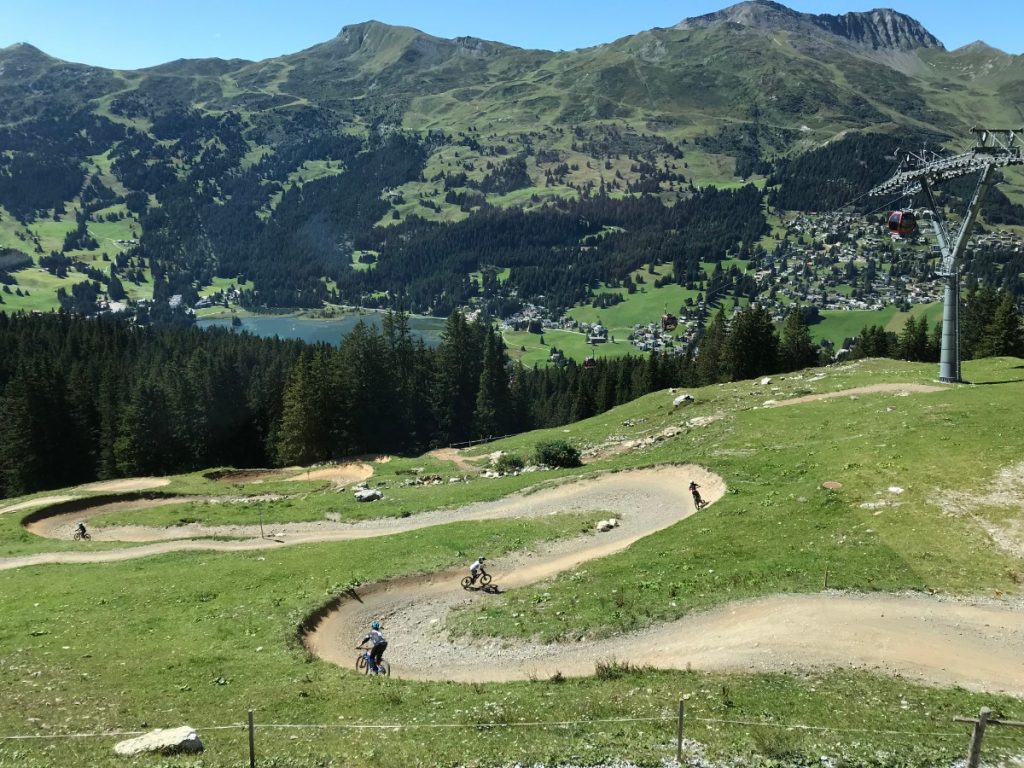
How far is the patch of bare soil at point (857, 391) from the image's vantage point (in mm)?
57531

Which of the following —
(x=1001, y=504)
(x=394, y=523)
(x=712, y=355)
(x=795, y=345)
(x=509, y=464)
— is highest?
(x=795, y=345)

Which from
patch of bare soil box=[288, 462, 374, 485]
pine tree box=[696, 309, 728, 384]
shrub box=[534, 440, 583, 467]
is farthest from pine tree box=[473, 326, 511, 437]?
shrub box=[534, 440, 583, 467]

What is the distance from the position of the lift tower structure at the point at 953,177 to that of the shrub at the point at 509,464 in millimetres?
40223

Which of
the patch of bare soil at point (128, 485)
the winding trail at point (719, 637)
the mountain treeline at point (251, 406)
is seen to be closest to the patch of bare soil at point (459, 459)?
the mountain treeline at point (251, 406)

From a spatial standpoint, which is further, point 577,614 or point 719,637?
point 577,614

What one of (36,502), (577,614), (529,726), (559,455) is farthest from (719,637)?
(36,502)

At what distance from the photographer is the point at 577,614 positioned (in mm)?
28234

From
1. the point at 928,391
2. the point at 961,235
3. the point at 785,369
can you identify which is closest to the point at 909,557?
the point at 928,391

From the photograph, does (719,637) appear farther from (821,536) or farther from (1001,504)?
(1001,504)

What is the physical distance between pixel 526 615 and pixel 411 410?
Answer: 78307mm

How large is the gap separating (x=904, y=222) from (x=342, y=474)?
2495 inches

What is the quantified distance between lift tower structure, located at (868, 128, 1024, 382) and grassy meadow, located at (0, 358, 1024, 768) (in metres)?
5.47

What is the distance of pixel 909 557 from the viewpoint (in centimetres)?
2838

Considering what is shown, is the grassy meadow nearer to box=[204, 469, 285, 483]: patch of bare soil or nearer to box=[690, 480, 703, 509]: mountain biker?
box=[690, 480, 703, 509]: mountain biker
